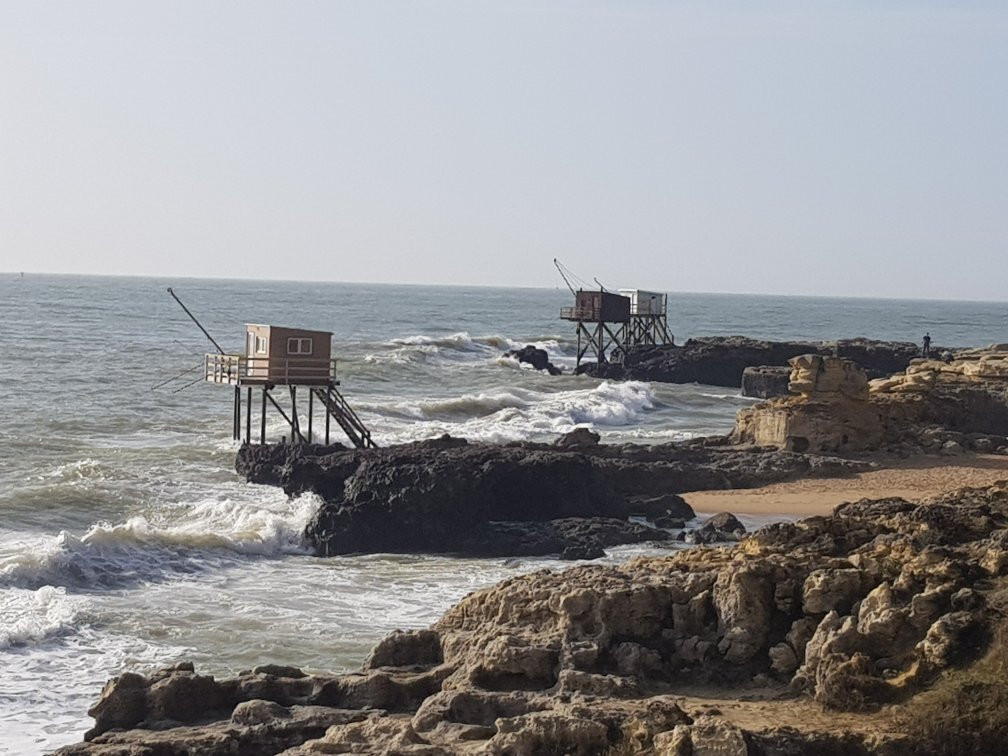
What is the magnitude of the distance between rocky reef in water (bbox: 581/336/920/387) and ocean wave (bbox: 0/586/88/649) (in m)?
48.4

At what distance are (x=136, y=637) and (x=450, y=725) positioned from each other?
977 cm

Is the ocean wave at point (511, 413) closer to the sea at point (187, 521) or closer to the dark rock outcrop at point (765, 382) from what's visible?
the sea at point (187, 521)

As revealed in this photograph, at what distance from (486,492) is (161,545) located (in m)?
6.04

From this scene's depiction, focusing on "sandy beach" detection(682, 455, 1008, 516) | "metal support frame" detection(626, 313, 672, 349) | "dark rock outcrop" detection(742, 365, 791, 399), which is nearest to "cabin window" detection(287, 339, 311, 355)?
"sandy beach" detection(682, 455, 1008, 516)

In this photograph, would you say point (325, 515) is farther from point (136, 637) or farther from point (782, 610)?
point (782, 610)

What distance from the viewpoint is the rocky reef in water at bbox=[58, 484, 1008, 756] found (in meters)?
11.3

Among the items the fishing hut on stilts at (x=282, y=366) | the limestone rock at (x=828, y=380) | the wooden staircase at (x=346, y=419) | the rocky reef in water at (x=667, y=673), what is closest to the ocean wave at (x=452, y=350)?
the wooden staircase at (x=346, y=419)

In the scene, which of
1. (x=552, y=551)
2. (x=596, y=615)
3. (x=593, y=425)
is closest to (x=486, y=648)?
(x=596, y=615)

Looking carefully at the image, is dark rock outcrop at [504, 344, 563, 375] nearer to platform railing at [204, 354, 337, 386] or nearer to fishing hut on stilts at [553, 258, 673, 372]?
fishing hut on stilts at [553, 258, 673, 372]

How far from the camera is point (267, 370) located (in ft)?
116

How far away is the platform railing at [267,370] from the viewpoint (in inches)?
1387

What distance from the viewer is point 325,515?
92.5 ft

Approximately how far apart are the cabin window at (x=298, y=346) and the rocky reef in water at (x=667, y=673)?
70.8ft

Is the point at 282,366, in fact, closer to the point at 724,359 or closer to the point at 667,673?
the point at 667,673
